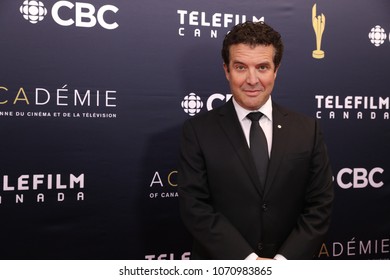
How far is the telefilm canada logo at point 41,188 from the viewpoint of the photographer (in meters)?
1.96

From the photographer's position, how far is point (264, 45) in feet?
5.08


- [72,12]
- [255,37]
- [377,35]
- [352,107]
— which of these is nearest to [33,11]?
[72,12]

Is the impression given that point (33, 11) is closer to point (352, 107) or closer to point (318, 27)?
point (318, 27)

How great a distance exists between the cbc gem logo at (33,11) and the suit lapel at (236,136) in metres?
A: 1.08

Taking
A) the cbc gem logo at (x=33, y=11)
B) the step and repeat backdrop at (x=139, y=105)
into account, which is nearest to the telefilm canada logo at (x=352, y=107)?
the step and repeat backdrop at (x=139, y=105)

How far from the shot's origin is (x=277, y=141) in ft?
5.03

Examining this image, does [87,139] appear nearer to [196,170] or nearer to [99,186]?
[99,186]

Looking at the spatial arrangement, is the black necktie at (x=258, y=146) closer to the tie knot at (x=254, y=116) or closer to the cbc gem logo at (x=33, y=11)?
the tie knot at (x=254, y=116)

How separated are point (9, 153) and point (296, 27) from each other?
179cm

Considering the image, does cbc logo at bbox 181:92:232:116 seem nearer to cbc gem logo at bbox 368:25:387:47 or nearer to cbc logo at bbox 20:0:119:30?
cbc logo at bbox 20:0:119:30

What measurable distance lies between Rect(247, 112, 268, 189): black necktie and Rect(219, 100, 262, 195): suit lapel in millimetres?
40

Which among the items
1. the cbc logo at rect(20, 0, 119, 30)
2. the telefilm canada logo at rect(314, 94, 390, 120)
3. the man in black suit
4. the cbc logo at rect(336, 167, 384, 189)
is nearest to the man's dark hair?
the man in black suit

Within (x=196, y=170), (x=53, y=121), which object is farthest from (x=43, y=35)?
(x=196, y=170)

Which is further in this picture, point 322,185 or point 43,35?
point 43,35
